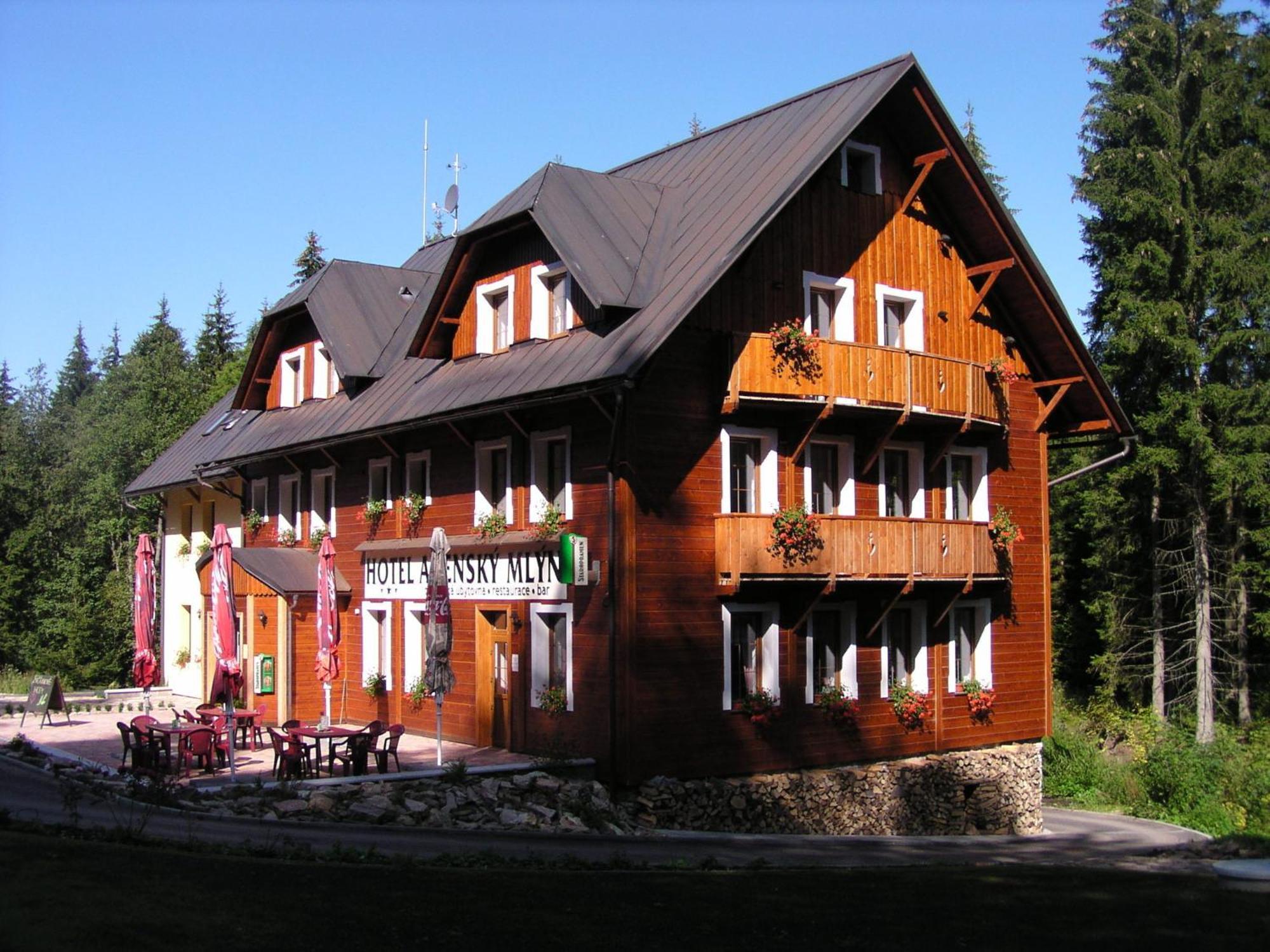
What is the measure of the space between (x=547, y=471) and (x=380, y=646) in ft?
21.7

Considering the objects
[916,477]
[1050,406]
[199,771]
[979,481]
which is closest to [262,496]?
[199,771]

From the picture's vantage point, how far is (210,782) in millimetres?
18938

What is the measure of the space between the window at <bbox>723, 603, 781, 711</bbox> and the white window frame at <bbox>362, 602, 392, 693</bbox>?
25.5ft

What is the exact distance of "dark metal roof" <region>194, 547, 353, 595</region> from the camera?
27.3 metres

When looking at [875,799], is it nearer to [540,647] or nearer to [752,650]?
[752,650]

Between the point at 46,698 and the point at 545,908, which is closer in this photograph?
the point at 545,908

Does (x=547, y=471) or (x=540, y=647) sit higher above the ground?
(x=547, y=471)

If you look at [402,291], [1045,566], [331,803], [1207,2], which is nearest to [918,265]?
[1045,566]

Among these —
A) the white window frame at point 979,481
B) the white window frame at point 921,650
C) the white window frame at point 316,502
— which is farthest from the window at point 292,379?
the white window frame at point 979,481

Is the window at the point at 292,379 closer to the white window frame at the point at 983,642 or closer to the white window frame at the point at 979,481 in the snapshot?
the white window frame at the point at 979,481

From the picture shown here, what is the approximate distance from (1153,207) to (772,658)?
835 inches

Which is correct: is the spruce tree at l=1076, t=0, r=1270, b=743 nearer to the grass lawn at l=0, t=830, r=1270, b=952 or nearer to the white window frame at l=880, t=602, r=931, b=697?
the white window frame at l=880, t=602, r=931, b=697

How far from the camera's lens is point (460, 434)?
2355cm

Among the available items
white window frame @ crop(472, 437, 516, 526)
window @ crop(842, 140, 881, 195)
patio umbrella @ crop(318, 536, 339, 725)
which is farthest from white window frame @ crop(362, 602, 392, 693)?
window @ crop(842, 140, 881, 195)
